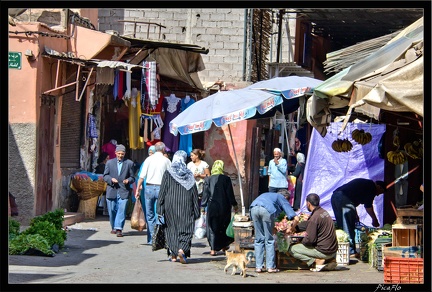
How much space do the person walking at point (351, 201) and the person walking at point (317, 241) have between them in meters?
1.28

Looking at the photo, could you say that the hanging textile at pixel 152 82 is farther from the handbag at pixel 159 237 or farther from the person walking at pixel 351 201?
the person walking at pixel 351 201

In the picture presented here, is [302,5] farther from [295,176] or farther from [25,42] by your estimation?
[295,176]

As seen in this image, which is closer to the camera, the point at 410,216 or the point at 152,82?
the point at 410,216

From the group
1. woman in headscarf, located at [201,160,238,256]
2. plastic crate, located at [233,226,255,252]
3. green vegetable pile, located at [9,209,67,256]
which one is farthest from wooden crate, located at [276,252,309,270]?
green vegetable pile, located at [9,209,67,256]

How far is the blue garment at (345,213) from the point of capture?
13672 mm

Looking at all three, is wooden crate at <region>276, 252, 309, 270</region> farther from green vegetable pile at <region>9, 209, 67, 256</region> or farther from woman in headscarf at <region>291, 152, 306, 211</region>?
woman in headscarf at <region>291, 152, 306, 211</region>

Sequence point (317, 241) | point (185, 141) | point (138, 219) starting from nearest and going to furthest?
point (317, 241) < point (138, 219) < point (185, 141)

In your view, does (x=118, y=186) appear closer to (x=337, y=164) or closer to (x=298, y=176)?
(x=337, y=164)

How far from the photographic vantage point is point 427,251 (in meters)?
9.28

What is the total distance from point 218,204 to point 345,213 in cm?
204

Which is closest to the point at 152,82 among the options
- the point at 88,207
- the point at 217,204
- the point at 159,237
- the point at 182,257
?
the point at 88,207

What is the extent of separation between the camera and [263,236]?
12312 millimetres

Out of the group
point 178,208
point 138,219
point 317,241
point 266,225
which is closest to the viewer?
point 266,225

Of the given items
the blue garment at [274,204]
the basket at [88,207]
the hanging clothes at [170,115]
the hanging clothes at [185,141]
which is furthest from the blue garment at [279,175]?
the blue garment at [274,204]
